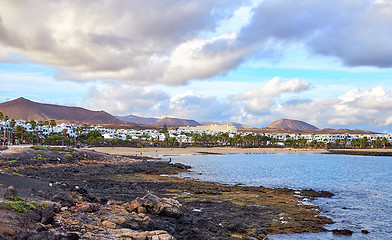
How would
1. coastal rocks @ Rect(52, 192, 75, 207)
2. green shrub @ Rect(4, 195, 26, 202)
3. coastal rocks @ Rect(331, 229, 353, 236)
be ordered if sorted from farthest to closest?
coastal rocks @ Rect(331, 229, 353, 236) → coastal rocks @ Rect(52, 192, 75, 207) → green shrub @ Rect(4, 195, 26, 202)

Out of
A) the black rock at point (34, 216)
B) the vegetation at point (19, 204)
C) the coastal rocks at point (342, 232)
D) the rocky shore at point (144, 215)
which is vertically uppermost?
the vegetation at point (19, 204)

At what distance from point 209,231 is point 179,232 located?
1489 millimetres

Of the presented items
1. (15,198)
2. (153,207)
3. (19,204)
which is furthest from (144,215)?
(15,198)

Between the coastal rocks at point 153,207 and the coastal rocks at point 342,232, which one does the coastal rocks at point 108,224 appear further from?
the coastal rocks at point 342,232

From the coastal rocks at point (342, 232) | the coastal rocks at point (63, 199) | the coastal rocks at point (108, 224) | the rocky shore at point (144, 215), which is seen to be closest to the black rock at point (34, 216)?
the rocky shore at point (144, 215)

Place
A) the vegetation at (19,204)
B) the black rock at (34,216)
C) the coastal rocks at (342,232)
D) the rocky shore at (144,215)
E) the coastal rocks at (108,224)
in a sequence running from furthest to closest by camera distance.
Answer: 1. the coastal rocks at (342,232)
2. the coastal rocks at (108,224)
3. the vegetation at (19,204)
4. the black rock at (34,216)
5. the rocky shore at (144,215)

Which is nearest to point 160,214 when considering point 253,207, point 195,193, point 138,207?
point 138,207

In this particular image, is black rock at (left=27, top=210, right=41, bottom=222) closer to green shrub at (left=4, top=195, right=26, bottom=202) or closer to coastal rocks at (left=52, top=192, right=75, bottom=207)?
green shrub at (left=4, top=195, right=26, bottom=202)

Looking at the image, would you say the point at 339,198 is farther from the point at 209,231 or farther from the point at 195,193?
the point at 209,231

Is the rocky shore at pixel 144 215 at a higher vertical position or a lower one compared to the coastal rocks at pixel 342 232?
higher

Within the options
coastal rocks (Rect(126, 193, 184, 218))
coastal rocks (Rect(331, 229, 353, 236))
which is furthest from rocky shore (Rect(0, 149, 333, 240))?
coastal rocks (Rect(331, 229, 353, 236))

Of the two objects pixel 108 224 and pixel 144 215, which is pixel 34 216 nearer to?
pixel 108 224

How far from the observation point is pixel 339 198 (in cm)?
2858

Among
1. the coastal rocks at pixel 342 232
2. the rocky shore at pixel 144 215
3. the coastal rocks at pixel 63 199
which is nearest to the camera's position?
the rocky shore at pixel 144 215
